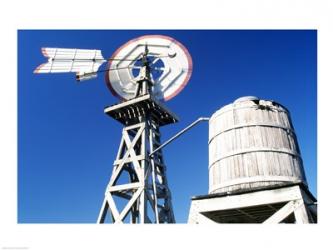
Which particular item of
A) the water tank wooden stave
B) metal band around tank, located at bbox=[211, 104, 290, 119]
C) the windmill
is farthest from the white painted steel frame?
the windmill

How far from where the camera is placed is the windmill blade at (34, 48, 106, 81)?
59.1 feet

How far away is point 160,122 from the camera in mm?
22609

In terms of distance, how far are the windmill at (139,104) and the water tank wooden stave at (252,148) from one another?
9618mm

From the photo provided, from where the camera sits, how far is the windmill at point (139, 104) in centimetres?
1939

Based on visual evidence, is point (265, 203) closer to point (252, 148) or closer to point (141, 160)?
point (252, 148)

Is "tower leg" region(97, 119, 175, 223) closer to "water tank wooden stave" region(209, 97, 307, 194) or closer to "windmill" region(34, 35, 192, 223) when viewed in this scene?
"windmill" region(34, 35, 192, 223)

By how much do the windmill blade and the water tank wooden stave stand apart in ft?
35.5

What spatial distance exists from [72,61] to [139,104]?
4.32 metres

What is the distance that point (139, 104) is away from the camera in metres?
20.9

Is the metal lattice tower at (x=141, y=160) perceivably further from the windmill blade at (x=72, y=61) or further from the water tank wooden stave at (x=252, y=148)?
the water tank wooden stave at (x=252, y=148)
